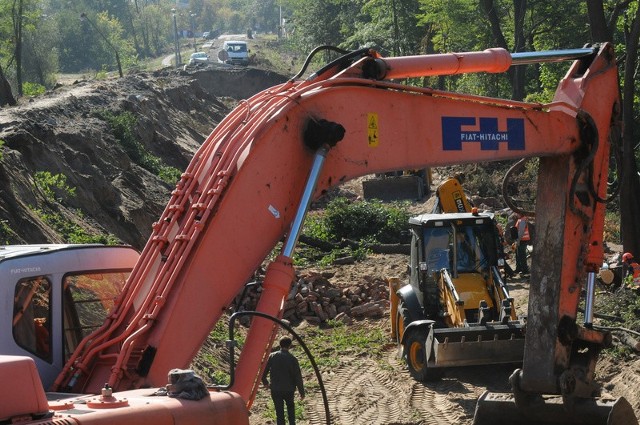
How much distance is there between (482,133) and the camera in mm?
9461

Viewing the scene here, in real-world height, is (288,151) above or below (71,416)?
above

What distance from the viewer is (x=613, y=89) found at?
34.4 feet

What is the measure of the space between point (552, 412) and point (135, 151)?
867 inches

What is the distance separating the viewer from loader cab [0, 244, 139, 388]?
7.23 m

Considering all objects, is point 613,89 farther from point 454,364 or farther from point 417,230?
point 417,230

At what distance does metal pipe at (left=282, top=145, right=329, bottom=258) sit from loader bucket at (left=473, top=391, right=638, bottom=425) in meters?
3.87

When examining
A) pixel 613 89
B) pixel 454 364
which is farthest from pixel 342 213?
pixel 613 89

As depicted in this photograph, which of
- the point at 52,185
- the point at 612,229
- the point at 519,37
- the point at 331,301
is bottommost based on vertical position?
the point at 612,229

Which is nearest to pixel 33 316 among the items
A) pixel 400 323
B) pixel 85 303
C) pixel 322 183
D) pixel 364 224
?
pixel 85 303

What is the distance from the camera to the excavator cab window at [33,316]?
727 centimetres

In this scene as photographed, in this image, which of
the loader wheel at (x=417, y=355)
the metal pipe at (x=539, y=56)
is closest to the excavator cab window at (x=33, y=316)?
the metal pipe at (x=539, y=56)

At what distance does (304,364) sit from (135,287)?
10223 mm

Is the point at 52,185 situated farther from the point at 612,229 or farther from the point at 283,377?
the point at 612,229

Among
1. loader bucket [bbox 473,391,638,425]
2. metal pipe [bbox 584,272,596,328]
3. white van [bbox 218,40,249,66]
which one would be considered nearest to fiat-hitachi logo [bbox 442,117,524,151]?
metal pipe [bbox 584,272,596,328]
